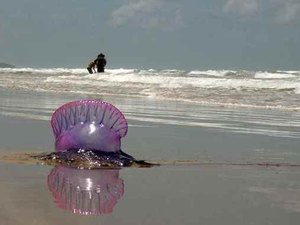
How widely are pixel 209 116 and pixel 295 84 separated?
11.9m

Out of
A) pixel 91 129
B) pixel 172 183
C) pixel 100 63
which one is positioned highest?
pixel 100 63

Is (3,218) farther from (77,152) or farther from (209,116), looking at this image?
(209,116)

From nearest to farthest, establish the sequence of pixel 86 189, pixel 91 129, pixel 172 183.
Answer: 1. pixel 86 189
2. pixel 172 183
3. pixel 91 129

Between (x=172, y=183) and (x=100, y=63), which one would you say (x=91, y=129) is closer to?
(x=172, y=183)

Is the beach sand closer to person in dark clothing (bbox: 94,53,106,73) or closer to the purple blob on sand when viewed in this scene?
the purple blob on sand

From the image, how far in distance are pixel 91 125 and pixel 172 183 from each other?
4.18 feet

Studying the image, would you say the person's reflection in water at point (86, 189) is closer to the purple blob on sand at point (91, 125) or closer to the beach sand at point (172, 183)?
the beach sand at point (172, 183)

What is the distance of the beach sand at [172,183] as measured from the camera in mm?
3545

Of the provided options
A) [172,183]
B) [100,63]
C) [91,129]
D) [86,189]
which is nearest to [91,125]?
[91,129]

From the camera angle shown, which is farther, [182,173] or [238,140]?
[238,140]

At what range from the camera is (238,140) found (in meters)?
7.59

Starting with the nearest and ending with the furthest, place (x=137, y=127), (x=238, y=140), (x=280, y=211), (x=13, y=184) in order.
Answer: (x=280, y=211) → (x=13, y=184) → (x=238, y=140) → (x=137, y=127)

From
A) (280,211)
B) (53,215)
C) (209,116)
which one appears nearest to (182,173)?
(280,211)

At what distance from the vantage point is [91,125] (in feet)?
18.4
